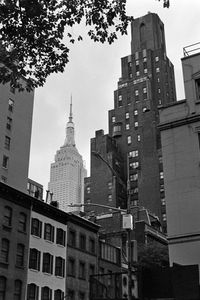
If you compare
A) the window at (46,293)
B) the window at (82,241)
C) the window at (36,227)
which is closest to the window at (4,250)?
the window at (36,227)

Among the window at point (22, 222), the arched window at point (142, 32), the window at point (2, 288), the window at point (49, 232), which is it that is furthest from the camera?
the arched window at point (142, 32)

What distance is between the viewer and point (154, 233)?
84375 mm

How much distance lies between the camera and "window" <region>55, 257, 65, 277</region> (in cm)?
4975

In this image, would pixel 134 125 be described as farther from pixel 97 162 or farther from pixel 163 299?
pixel 163 299

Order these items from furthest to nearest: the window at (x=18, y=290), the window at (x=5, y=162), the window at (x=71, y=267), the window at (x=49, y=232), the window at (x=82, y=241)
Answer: the window at (x=5, y=162) → the window at (x=82, y=241) → the window at (x=71, y=267) → the window at (x=49, y=232) → the window at (x=18, y=290)

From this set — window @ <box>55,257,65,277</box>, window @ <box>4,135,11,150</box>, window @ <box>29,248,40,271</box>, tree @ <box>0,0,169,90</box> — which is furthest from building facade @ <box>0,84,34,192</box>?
tree @ <box>0,0,169,90</box>

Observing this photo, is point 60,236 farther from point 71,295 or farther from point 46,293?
point 46,293

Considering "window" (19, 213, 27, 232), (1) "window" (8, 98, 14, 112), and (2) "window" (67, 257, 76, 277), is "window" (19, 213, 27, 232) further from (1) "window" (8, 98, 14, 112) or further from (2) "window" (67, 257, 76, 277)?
(1) "window" (8, 98, 14, 112)

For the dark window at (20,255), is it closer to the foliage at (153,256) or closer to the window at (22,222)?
the window at (22,222)

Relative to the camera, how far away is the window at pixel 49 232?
49.6 meters

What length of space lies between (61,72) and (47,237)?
37988mm

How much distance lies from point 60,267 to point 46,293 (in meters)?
3.82

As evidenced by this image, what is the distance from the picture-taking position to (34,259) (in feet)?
153

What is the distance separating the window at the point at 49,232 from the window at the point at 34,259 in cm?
245
